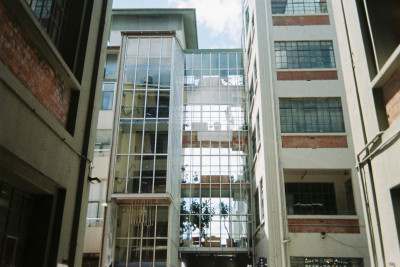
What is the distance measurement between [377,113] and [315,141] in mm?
10133

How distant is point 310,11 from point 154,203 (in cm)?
1330

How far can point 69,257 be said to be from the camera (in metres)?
7.52

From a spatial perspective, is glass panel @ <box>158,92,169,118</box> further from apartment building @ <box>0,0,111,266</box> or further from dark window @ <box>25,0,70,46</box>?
dark window @ <box>25,0,70,46</box>

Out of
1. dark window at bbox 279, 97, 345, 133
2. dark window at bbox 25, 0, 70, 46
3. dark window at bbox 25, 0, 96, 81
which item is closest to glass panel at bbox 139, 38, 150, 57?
dark window at bbox 279, 97, 345, 133

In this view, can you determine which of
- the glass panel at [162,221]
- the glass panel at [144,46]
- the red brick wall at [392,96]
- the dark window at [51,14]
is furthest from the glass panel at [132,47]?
the red brick wall at [392,96]

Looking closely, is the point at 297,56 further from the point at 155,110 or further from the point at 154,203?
the point at 154,203

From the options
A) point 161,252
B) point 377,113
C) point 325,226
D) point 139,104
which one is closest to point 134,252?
point 161,252

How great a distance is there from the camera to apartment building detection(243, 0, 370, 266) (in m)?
15.7

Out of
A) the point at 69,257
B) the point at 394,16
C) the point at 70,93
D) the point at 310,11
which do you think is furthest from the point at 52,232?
the point at 310,11

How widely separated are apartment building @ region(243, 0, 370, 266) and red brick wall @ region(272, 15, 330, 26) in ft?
0.16

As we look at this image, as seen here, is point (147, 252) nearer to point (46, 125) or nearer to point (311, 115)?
point (311, 115)

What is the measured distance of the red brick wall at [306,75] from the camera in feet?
61.2

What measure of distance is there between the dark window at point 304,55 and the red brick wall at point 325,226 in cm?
760

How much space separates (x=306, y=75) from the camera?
18.8 meters
